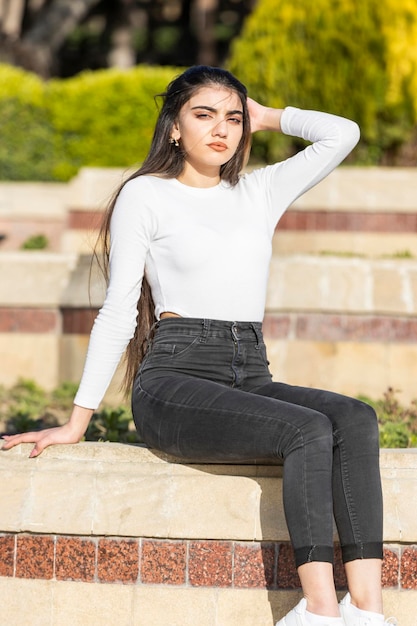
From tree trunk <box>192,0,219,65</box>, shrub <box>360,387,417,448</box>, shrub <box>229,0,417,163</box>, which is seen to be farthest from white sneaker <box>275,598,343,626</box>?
tree trunk <box>192,0,219,65</box>

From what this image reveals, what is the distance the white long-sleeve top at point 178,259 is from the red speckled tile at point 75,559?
18.5 inches

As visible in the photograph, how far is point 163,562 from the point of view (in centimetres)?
346

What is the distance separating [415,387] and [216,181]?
305 cm

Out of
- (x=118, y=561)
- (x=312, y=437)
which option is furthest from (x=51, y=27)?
(x=312, y=437)

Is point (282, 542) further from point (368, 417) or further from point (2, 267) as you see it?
point (2, 267)

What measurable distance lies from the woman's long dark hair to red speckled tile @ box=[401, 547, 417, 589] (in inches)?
45.5

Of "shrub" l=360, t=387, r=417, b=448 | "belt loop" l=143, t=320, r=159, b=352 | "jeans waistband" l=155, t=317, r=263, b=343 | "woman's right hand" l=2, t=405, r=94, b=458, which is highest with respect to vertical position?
"jeans waistband" l=155, t=317, r=263, b=343

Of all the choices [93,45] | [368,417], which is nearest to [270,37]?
[368,417]

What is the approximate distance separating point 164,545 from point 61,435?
1.68 ft

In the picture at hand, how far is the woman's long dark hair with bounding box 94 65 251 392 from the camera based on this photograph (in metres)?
3.72

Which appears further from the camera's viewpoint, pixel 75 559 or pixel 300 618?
pixel 75 559

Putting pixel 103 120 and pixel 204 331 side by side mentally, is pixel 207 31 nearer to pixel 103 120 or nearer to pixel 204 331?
pixel 103 120

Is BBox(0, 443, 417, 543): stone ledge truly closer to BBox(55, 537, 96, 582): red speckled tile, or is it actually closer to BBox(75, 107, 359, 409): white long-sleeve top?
BBox(55, 537, 96, 582): red speckled tile

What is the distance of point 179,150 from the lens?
12.5 feet
